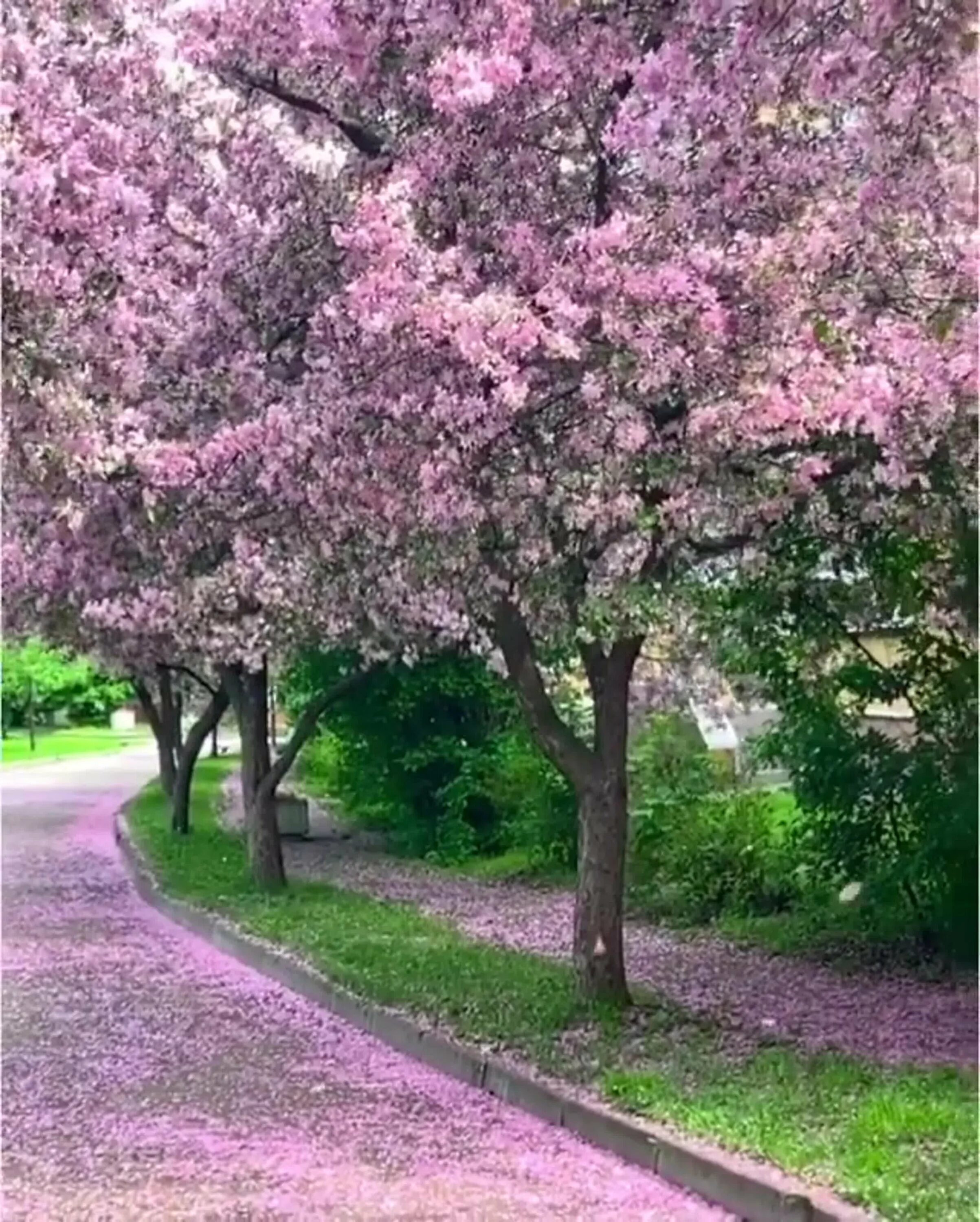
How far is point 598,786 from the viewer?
9.50m

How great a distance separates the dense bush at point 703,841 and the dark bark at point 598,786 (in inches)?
143

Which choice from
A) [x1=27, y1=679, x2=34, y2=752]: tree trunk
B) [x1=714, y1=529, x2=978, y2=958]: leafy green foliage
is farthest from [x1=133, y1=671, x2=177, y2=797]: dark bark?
[x1=27, y1=679, x2=34, y2=752]: tree trunk

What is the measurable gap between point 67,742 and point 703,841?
5592 centimetres

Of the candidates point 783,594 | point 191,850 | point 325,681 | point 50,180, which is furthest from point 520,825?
point 50,180

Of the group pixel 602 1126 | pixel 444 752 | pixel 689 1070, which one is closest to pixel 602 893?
pixel 689 1070

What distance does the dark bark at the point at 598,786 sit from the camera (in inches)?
374

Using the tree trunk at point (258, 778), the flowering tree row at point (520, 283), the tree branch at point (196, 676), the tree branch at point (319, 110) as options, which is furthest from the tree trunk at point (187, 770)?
the tree branch at point (319, 110)

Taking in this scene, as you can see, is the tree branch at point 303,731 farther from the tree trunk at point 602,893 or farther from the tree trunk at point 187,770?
the tree trunk at point 602,893

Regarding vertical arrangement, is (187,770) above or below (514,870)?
above

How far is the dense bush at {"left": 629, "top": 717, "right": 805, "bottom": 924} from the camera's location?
46.3ft

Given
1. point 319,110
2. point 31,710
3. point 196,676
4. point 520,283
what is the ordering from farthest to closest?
point 31,710 < point 196,676 < point 319,110 < point 520,283

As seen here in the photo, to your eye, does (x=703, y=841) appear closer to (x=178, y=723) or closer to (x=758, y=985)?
(x=758, y=985)

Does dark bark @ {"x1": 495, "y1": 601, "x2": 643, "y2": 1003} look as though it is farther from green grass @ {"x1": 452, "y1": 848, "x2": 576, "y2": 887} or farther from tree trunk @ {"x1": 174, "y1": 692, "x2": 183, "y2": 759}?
tree trunk @ {"x1": 174, "y1": 692, "x2": 183, "y2": 759}

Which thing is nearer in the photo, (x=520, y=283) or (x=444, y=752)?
(x=520, y=283)
